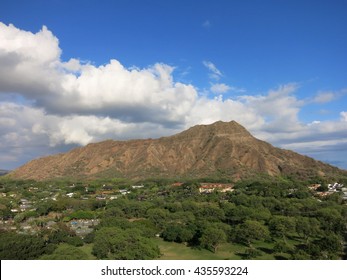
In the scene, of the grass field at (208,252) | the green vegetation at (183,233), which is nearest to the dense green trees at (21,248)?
the green vegetation at (183,233)

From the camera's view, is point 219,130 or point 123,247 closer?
point 123,247

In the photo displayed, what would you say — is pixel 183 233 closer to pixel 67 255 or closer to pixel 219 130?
pixel 67 255

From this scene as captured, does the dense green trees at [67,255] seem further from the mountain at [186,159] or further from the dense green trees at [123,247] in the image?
the mountain at [186,159]

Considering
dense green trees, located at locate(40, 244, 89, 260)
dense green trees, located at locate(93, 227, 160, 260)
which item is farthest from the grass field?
dense green trees, located at locate(40, 244, 89, 260)

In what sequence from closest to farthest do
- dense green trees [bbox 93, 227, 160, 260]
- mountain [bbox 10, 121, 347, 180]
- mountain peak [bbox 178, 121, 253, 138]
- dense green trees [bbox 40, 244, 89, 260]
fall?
dense green trees [bbox 40, 244, 89, 260]
dense green trees [bbox 93, 227, 160, 260]
mountain [bbox 10, 121, 347, 180]
mountain peak [bbox 178, 121, 253, 138]

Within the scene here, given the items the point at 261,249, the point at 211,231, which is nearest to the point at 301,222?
the point at 261,249

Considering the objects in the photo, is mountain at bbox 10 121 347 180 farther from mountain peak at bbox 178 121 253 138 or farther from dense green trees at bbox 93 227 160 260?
dense green trees at bbox 93 227 160 260

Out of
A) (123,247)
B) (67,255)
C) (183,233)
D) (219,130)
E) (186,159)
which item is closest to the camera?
(67,255)

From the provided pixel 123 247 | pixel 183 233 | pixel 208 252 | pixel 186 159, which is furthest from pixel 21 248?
pixel 186 159

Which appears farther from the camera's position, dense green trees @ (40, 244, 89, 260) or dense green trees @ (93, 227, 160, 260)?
dense green trees @ (93, 227, 160, 260)
